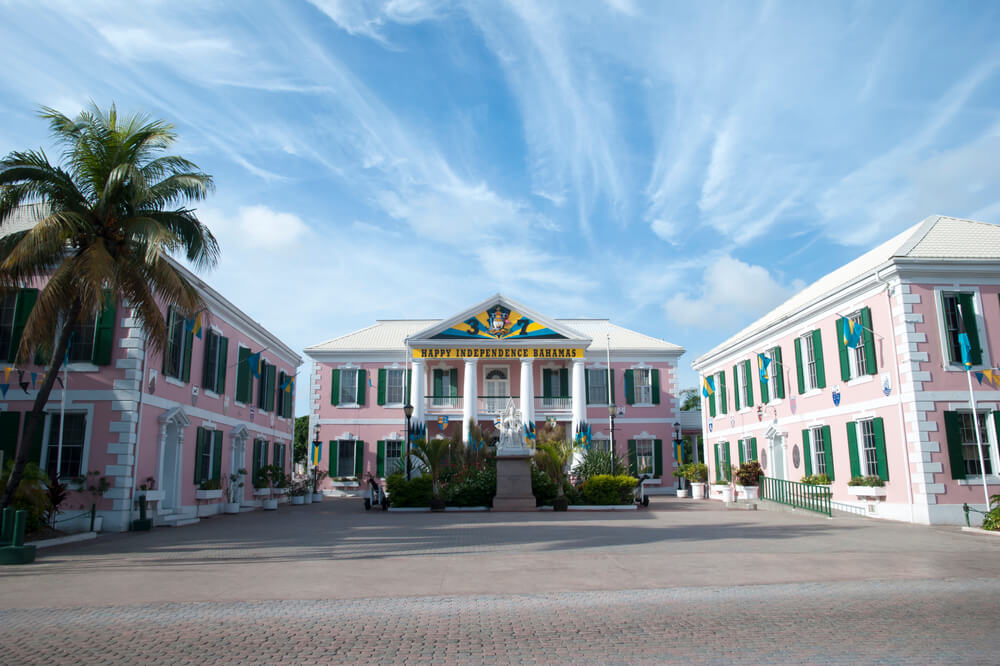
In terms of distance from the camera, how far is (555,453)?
2081cm

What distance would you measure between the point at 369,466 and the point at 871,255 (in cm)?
2299

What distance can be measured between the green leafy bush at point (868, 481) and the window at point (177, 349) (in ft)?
58.8

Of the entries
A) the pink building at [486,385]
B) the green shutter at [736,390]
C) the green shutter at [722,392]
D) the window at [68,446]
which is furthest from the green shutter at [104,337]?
the green shutter at [722,392]

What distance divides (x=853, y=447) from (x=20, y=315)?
21.1 meters

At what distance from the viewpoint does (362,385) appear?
33969 millimetres

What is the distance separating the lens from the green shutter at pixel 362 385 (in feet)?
111

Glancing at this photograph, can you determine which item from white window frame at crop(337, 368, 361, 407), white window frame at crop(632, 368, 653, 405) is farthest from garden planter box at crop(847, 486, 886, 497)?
white window frame at crop(337, 368, 361, 407)

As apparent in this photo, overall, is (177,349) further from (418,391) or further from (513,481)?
(418,391)

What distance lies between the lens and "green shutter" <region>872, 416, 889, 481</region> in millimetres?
17328

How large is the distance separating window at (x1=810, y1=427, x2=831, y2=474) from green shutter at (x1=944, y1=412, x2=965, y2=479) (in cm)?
486

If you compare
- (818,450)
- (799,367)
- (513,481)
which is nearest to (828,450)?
(818,450)

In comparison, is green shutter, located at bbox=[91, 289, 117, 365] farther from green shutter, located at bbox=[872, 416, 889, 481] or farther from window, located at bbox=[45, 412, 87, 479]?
green shutter, located at bbox=[872, 416, 889, 481]

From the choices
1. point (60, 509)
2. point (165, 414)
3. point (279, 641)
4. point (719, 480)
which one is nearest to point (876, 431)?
point (719, 480)

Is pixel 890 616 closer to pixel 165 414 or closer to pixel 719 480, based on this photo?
pixel 165 414
